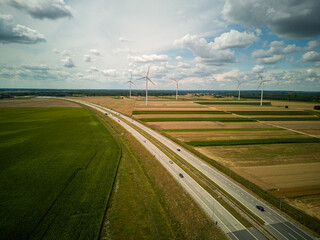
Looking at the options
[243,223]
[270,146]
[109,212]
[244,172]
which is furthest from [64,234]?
[270,146]

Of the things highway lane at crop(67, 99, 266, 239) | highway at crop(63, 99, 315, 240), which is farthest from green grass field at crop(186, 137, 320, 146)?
highway lane at crop(67, 99, 266, 239)

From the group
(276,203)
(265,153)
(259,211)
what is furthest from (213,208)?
(265,153)

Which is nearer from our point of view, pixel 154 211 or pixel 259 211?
pixel 154 211

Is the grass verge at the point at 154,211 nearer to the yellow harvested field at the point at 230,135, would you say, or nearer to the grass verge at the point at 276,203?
the grass verge at the point at 276,203

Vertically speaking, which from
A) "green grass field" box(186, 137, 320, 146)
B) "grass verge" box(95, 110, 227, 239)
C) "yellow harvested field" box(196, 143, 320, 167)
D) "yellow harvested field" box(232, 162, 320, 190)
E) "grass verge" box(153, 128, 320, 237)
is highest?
"green grass field" box(186, 137, 320, 146)

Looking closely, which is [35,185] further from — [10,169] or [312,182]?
[312,182]

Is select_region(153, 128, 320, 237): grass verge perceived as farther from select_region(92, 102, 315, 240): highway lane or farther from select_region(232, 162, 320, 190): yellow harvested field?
select_region(232, 162, 320, 190): yellow harvested field

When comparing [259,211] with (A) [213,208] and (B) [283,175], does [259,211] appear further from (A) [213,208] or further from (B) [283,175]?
(B) [283,175]
